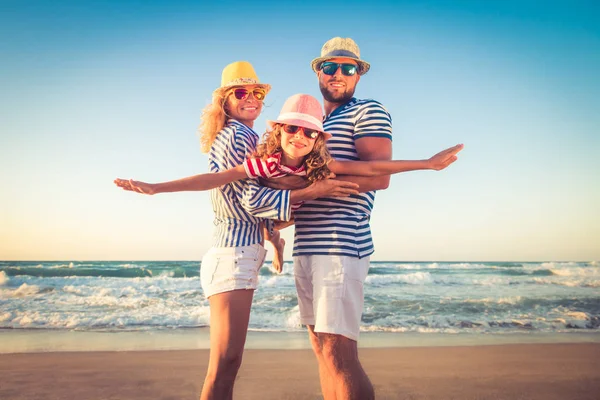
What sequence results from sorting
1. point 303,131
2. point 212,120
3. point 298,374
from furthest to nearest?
point 298,374
point 212,120
point 303,131

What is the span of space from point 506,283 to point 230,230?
16388 mm

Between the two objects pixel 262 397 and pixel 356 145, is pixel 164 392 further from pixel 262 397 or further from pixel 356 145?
pixel 356 145

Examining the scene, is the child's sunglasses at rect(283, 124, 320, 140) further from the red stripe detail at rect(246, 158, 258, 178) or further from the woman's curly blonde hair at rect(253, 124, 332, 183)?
the red stripe detail at rect(246, 158, 258, 178)

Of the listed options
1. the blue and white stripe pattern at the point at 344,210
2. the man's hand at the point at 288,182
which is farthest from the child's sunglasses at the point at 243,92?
the man's hand at the point at 288,182

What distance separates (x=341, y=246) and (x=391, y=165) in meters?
0.50

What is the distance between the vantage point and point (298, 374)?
20.3ft

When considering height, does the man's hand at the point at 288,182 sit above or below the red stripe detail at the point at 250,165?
below

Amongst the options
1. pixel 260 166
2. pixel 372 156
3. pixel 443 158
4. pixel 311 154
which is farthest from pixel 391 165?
pixel 260 166

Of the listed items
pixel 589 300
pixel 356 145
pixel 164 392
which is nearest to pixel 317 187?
pixel 356 145

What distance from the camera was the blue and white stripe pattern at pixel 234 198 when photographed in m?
3.03

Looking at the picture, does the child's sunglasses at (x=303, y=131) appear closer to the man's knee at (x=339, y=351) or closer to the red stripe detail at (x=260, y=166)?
the red stripe detail at (x=260, y=166)

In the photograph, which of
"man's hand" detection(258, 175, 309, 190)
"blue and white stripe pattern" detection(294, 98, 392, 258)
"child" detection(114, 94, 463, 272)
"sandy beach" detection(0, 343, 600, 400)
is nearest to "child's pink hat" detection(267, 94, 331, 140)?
"child" detection(114, 94, 463, 272)

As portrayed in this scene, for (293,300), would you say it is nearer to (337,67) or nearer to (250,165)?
(337,67)

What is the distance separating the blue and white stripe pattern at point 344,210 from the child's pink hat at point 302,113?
0.16 m
